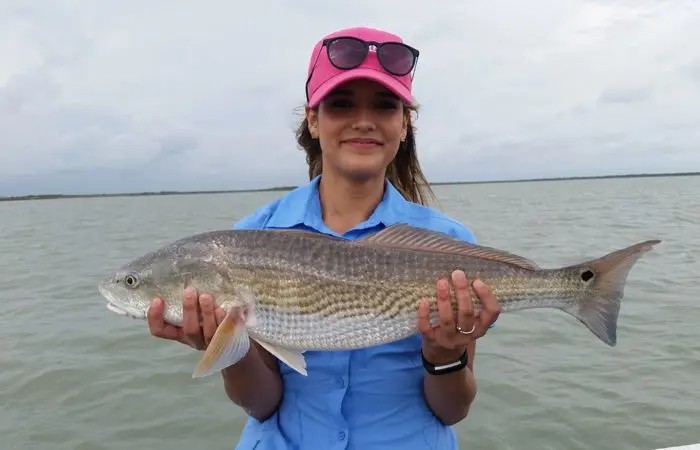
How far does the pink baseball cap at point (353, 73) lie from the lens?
3.22m

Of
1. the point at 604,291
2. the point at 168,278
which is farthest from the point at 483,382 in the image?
the point at 168,278

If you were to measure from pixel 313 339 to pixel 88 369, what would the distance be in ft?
24.5

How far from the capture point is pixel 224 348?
118 inches

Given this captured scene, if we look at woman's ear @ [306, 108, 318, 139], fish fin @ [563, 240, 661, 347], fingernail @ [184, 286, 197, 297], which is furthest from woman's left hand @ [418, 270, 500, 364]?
woman's ear @ [306, 108, 318, 139]

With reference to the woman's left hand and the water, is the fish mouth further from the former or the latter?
the water

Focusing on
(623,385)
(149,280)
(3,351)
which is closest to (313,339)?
(149,280)

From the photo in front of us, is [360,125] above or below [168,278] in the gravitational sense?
above

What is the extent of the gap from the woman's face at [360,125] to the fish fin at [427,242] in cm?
41

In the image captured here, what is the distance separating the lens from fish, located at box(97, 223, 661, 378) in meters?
3.08

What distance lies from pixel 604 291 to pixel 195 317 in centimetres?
220

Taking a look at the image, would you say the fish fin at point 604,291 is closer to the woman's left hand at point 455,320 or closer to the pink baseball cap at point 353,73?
the woman's left hand at point 455,320

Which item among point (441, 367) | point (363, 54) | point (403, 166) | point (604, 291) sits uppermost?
point (363, 54)

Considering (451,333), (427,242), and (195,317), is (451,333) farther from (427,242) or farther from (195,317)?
(195,317)

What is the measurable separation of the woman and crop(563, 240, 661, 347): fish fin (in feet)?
1.95
